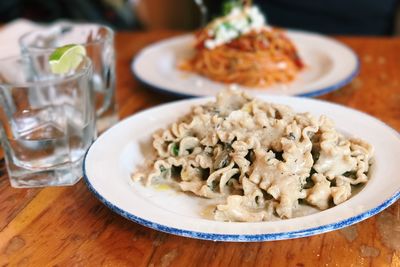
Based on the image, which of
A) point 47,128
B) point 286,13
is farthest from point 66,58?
point 286,13

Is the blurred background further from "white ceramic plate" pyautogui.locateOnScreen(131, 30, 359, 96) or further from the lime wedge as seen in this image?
the lime wedge

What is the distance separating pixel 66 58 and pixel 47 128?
16 cm

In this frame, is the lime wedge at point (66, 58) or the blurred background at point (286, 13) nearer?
the lime wedge at point (66, 58)

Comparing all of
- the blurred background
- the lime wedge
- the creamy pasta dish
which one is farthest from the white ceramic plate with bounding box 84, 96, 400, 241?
the blurred background

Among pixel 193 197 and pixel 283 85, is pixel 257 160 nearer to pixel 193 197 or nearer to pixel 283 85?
pixel 193 197

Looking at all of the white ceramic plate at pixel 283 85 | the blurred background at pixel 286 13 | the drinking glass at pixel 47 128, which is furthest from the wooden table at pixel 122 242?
the blurred background at pixel 286 13

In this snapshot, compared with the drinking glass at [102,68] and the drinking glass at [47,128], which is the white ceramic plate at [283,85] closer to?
the drinking glass at [102,68]

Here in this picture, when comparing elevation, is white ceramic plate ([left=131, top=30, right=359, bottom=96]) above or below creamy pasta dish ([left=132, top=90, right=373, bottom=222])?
below

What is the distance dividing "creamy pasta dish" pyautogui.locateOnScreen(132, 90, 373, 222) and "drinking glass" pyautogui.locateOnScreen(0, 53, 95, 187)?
175 millimetres

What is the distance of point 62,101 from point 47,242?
1.25 feet

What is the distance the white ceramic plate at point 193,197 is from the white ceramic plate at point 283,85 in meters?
0.26

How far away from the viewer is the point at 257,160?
0.99 meters

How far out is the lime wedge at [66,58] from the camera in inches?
46.1

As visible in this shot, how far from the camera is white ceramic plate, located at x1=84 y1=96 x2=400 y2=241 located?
854 mm
